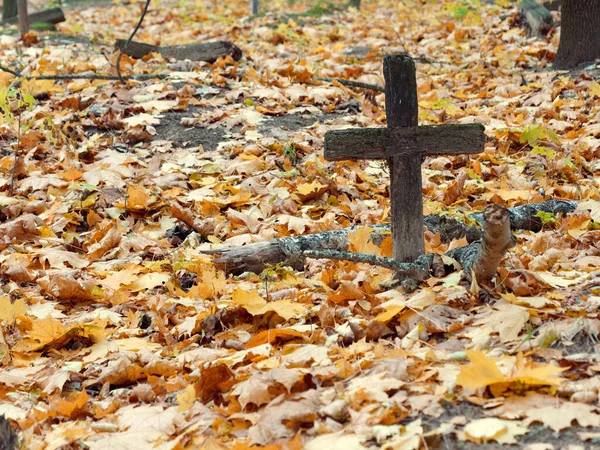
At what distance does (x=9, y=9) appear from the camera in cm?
1384

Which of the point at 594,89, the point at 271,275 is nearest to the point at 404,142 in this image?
the point at 271,275

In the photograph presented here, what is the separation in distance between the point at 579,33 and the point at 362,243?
206 inches

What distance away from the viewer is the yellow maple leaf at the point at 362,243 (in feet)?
12.7

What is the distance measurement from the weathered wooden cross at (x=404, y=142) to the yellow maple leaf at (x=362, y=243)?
0.36m

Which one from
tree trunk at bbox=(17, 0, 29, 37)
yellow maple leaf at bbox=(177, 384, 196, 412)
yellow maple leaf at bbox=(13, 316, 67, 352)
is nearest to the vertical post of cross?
yellow maple leaf at bbox=(177, 384, 196, 412)

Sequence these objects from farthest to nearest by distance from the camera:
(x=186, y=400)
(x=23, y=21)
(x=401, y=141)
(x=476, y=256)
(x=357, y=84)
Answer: (x=23, y=21), (x=357, y=84), (x=401, y=141), (x=476, y=256), (x=186, y=400)

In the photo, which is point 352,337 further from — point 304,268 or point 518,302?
point 304,268

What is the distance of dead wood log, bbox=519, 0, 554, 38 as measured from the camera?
960 centimetres

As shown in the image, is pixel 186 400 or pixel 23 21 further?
pixel 23 21

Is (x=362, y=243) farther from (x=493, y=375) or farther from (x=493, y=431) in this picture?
(x=493, y=431)

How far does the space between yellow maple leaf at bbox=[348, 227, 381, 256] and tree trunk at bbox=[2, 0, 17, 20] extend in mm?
12112

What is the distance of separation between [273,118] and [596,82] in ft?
10.7

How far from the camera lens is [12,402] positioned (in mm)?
2857

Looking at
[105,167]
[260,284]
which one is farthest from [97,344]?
[105,167]
